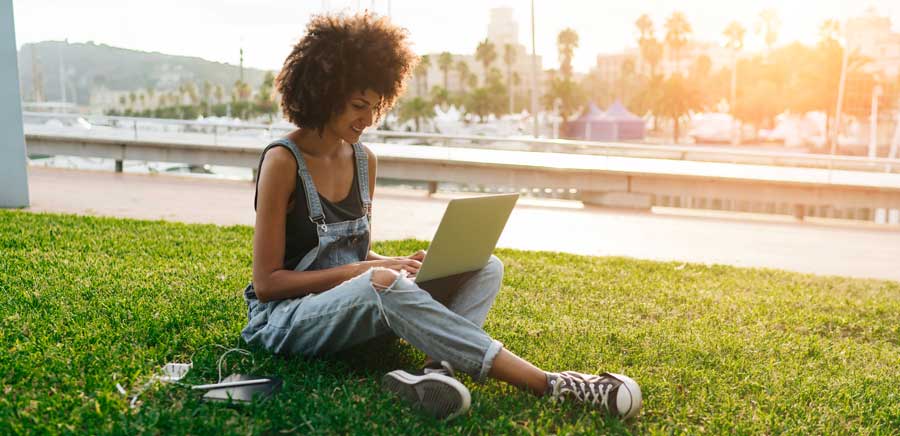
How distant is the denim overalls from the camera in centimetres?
298

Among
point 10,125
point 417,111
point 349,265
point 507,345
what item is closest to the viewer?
point 349,265

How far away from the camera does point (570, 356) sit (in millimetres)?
3982

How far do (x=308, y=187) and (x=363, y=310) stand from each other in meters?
0.55

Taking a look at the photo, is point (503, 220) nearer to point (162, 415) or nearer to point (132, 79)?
point (162, 415)

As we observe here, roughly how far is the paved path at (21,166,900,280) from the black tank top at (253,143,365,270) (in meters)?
5.04

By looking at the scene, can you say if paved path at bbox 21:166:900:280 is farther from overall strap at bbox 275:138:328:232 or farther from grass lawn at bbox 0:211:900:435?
overall strap at bbox 275:138:328:232

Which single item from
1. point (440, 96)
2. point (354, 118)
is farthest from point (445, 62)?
point (354, 118)

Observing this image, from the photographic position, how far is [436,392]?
290cm

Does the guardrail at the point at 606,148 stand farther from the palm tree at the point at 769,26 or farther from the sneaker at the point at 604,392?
the palm tree at the point at 769,26

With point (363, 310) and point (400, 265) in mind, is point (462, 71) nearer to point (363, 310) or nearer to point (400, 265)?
point (400, 265)

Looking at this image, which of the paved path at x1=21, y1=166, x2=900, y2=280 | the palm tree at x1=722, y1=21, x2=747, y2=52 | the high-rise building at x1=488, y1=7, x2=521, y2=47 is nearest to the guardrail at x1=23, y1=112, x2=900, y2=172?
the paved path at x1=21, y1=166, x2=900, y2=280

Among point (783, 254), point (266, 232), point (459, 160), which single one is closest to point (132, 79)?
point (459, 160)

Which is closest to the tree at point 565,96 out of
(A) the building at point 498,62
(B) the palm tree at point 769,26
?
(A) the building at point 498,62

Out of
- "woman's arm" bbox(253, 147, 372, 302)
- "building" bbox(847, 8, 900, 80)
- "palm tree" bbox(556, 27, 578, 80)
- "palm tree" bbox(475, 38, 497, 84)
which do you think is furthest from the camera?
"palm tree" bbox(475, 38, 497, 84)
